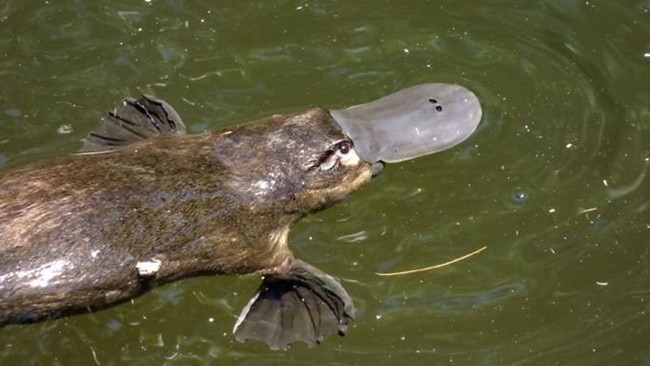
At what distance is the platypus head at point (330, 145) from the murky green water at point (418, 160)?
34 cm

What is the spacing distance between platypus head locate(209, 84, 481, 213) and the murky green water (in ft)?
1.11

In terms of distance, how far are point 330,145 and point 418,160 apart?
2.94ft

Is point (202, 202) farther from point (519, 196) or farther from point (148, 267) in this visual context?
point (519, 196)

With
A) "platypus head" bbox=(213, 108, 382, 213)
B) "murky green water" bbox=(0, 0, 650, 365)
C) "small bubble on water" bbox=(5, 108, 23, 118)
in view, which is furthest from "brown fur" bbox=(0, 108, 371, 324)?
"small bubble on water" bbox=(5, 108, 23, 118)

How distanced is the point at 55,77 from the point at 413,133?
82.5 inches

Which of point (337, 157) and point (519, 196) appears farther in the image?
point (519, 196)

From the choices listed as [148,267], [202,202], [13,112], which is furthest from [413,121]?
[13,112]

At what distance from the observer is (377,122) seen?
468cm

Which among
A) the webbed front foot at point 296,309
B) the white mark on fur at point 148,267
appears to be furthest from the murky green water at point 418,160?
the white mark on fur at point 148,267

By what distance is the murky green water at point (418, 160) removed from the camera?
15.4 feet

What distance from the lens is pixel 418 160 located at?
16.6 feet

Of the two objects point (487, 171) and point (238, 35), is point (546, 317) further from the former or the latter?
point (238, 35)

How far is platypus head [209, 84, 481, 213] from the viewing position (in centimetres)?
421

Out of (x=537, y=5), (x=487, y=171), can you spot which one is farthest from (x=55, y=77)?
(x=537, y=5)
